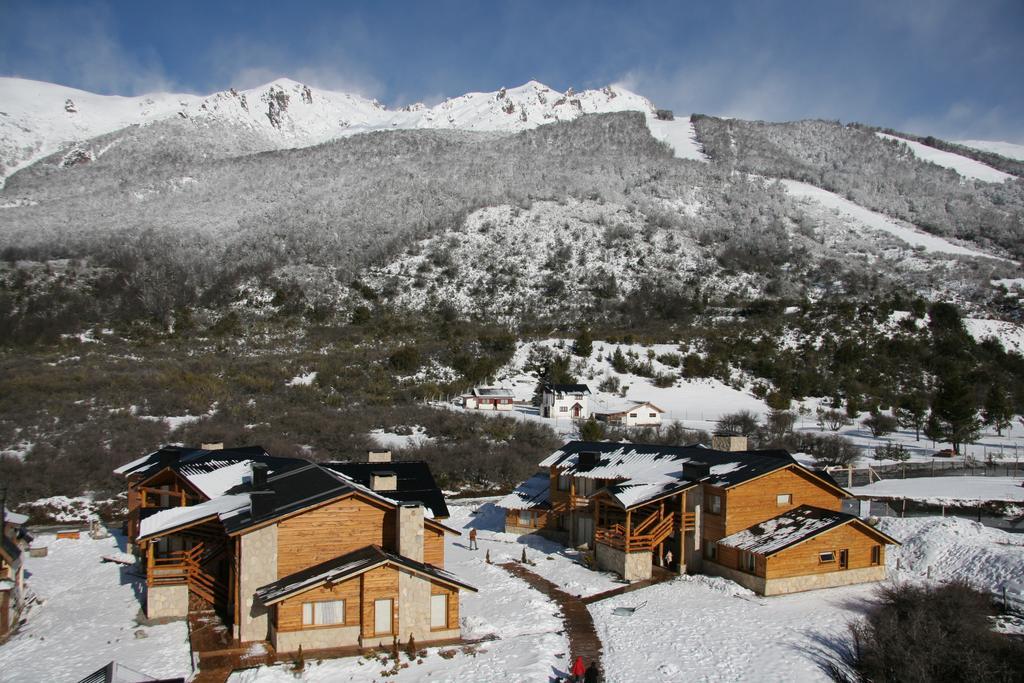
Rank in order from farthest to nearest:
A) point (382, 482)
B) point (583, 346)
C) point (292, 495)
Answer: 1. point (583, 346)
2. point (382, 482)
3. point (292, 495)

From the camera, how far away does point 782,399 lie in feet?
174

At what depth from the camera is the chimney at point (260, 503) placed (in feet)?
52.3

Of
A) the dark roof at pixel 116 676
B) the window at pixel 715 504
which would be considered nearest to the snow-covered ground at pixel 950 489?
the window at pixel 715 504

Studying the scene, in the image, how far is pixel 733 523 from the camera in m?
21.1

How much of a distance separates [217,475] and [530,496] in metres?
12.4

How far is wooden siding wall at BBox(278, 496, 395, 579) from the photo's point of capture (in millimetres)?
15945

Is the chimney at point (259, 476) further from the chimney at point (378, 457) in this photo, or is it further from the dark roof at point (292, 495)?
the chimney at point (378, 457)

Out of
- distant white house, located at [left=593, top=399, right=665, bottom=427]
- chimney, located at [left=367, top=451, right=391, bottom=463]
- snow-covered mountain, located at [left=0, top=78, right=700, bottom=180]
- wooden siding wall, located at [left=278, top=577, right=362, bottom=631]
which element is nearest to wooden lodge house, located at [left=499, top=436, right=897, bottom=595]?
chimney, located at [left=367, top=451, right=391, bottom=463]

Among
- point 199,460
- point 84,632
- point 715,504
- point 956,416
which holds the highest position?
point 199,460

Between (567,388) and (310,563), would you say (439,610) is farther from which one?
(567,388)

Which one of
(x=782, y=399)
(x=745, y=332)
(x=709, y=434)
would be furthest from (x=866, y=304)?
(x=709, y=434)

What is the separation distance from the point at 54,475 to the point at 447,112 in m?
146

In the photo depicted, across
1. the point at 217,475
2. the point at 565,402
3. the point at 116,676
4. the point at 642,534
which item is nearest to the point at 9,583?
the point at 217,475

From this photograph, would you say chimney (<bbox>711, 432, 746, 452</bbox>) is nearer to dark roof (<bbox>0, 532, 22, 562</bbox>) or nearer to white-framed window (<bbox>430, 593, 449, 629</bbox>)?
white-framed window (<bbox>430, 593, 449, 629</bbox>)
